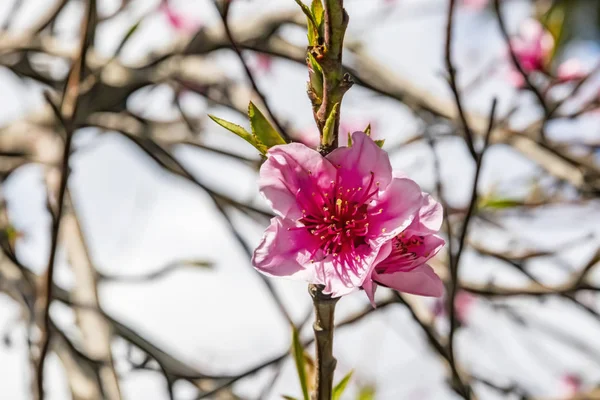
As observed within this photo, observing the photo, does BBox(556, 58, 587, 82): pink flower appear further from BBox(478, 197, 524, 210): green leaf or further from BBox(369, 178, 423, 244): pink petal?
BBox(369, 178, 423, 244): pink petal

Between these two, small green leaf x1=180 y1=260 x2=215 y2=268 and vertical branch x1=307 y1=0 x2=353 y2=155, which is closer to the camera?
vertical branch x1=307 y1=0 x2=353 y2=155

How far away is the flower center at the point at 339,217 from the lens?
2.34 feet

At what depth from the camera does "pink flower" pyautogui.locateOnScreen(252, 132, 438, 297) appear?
643 mm

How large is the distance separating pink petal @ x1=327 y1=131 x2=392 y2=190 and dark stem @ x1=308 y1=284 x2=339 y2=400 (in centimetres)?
13

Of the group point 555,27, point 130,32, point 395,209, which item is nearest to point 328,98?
point 395,209

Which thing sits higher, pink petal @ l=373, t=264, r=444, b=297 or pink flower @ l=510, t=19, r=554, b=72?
pink flower @ l=510, t=19, r=554, b=72

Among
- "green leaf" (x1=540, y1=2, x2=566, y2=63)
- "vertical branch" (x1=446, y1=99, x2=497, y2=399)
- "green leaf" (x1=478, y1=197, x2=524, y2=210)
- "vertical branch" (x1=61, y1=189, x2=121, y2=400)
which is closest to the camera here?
"vertical branch" (x1=446, y1=99, x2=497, y2=399)

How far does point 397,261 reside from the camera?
25.8 inches

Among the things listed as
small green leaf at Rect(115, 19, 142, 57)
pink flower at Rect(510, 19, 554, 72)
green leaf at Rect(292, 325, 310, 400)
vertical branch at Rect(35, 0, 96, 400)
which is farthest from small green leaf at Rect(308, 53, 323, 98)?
pink flower at Rect(510, 19, 554, 72)

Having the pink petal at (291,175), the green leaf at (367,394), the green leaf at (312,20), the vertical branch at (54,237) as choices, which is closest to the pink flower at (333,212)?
the pink petal at (291,175)

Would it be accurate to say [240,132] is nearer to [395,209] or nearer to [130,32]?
[395,209]

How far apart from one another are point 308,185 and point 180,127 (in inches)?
47.3

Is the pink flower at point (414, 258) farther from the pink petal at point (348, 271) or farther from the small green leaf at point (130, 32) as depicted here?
the small green leaf at point (130, 32)

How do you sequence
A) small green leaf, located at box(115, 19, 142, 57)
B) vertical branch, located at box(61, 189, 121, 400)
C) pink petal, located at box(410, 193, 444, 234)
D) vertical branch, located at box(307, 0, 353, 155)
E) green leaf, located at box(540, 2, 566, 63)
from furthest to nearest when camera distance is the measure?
1. green leaf, located at box(540, 2, 566, 63)
2. small green leaf, located at box(115, 19, 142, 57)
3. vertical branch, located at box(61, 189, 121, 400)
4. pink petal, located at box(410, 193, 444, 234)
5. vertical branch, located at box(307, 0, 353, 155)
